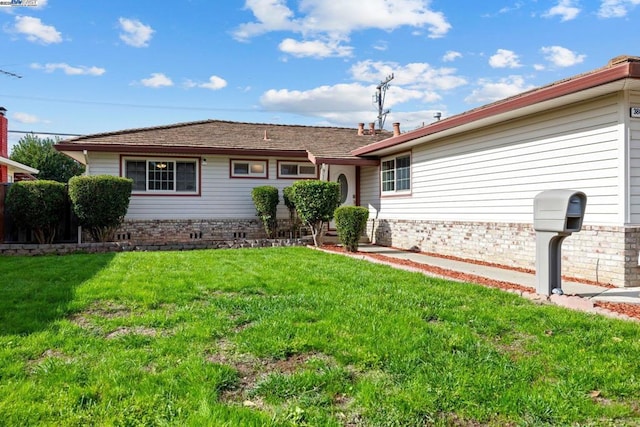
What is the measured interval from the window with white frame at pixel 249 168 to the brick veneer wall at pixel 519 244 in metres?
4.48

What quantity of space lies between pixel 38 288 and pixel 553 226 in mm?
6771

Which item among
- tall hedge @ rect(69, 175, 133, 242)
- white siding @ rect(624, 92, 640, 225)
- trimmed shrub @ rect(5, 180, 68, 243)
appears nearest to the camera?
white siding @ rect(624, 92, 640, 225)

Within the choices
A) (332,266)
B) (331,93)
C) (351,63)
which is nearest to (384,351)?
(332,266)

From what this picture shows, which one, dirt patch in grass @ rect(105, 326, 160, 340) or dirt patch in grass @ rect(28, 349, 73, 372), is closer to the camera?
dirt patch in grass @ rect(28, 349, 73, 372)

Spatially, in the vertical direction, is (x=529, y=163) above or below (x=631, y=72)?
below

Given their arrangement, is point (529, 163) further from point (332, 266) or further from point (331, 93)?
point (331, 93)

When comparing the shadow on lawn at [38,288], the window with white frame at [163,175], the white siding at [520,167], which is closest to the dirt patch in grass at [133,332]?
the shadow on lawn at [38,288]

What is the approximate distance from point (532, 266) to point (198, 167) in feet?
33.6

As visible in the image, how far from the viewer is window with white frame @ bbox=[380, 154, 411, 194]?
1209 cm

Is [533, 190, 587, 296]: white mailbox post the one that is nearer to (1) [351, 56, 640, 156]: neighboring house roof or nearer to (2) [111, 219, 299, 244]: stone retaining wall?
(1) [351, 56, 640, 156]: neighboring house roof

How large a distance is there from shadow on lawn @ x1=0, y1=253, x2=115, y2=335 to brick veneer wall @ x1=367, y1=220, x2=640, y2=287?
7423mm

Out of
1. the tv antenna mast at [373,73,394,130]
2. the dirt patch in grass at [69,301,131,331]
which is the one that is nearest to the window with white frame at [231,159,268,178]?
the dirt patch in grass at [69,301,131,331]

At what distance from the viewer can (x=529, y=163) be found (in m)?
7.93

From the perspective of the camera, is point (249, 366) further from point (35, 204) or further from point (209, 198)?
point (209, 198)
